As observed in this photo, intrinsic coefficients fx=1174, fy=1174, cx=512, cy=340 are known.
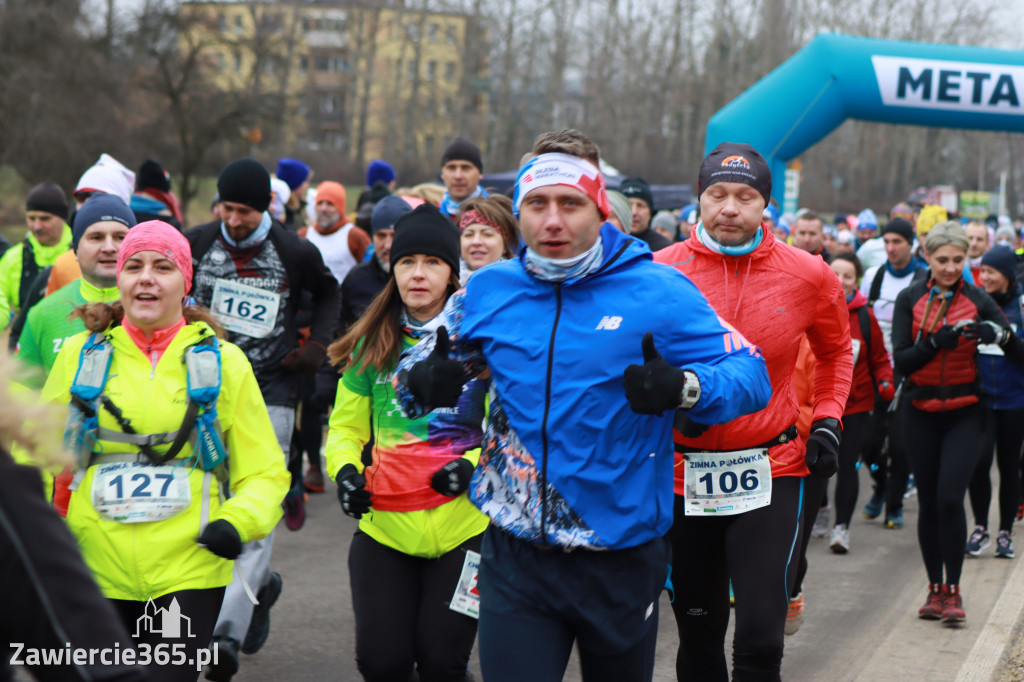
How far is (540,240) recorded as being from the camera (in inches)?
119

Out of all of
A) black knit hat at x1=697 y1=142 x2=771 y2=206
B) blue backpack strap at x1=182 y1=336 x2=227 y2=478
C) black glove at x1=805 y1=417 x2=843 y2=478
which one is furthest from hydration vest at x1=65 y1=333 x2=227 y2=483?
black glove at x1=805 y1=417 x2=843 y2=478

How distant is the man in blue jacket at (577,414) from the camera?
291 centimetres

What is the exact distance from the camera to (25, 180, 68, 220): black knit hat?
8.55 m

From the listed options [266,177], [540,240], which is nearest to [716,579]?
[540,240]

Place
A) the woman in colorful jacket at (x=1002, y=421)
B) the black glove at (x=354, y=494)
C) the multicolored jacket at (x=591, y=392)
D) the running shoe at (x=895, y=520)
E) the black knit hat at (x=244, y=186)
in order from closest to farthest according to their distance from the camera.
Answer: the multicolored jacket at (x=591, y=392) → the black glove at (x=354, y=494) → the black knit hat at (x=244, y=186) → the woman in colorful jacket at (x=1002, y=421) → the running shoe at (x=895, y=520)

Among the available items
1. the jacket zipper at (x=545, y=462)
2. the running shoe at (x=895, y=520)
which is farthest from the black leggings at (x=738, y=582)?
the running shoe at (x=895, y=520)

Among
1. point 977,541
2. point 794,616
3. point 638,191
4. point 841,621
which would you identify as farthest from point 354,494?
point 638,191

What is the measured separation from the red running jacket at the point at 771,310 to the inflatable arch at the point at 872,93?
8.57 metres

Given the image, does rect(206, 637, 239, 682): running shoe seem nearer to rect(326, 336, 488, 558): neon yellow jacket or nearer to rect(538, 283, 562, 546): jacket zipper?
rect(326, 336, 488, 558): neon yellow jacket

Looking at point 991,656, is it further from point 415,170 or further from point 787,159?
point 415,170

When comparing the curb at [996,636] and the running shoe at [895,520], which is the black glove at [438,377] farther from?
the running shoe at [895,520]

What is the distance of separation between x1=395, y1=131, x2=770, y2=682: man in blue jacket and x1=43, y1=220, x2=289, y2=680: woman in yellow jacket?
776 mm

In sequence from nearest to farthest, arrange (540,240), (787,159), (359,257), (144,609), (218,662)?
(540,240) < (144,609) < (218,662) < (359,257) < (787,159)

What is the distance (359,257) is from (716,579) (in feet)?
22.0
